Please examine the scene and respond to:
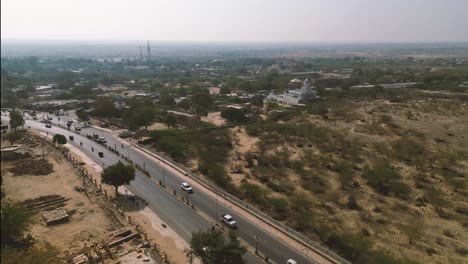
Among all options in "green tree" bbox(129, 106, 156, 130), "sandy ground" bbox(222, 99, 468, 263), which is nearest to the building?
"sandy ground" bbox(222, 99, 468, 263)

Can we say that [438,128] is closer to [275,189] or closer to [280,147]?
[280,147]

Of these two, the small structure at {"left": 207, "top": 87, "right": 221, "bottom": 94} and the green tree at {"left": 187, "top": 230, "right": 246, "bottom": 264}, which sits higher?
the green tree at {"left": 187, "top": 230, "right": 246, "bottom": 264}

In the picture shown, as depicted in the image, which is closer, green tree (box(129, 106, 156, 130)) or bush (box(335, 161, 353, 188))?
bush (box(335, 161, 353, 188))

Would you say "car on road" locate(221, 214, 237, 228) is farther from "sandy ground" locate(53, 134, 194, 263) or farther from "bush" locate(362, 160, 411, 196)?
"bush" locate(362, 160, 411, 196)

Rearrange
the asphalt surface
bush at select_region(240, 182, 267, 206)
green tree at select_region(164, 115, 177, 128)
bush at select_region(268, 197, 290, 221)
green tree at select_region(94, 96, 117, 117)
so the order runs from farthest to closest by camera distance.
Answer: green tree at select_region(94, 96, 117, 117)
green tree at select_region(164, 115, 177, 128)
bush at select_region(240, 182, 267, 206)
bush at select_region(268, 197, 290, 221)
the asphalt surface

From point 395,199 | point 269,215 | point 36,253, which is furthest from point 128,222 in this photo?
point 395,199

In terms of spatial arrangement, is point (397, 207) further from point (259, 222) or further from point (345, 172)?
point (259, 222)
